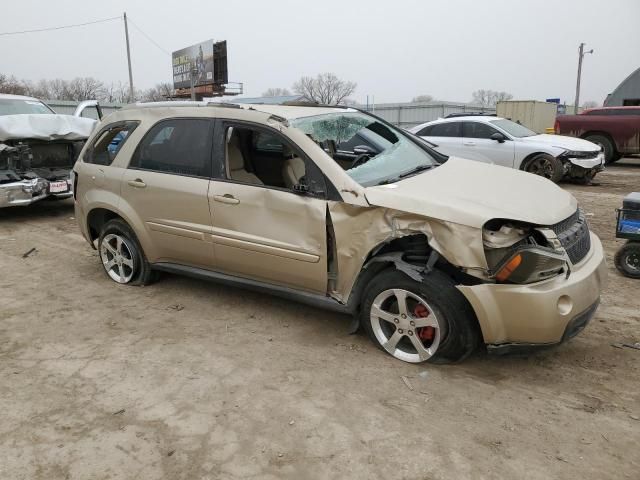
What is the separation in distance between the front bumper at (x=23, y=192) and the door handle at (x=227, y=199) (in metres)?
5.13

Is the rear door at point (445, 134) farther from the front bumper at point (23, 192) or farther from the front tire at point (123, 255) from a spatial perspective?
the front tire at point (123, 255)

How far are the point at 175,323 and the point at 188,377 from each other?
0.95 metres

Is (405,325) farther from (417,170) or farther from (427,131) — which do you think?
(427,131)

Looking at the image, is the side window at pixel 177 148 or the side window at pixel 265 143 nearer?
the side window at pixel 265 143

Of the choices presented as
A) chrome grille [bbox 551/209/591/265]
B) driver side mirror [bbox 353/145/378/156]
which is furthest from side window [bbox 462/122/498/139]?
chrome grille [bbox 551/209/591/265]

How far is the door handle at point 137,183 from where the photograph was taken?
4527 mm

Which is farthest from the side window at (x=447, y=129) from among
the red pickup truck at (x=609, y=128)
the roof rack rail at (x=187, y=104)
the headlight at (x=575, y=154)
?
the roof rack rail at (x=187, y=104)

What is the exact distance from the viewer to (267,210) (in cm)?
379

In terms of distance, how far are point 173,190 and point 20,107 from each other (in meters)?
6.50

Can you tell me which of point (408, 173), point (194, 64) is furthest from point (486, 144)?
point (194, 64)

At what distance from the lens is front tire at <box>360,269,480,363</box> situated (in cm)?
319

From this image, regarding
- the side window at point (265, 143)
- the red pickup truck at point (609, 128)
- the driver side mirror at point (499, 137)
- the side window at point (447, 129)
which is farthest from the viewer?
the red pickup truck at point (609, 128)

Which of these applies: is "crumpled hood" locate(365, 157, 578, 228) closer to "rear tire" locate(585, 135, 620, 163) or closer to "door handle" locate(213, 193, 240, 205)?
"door handle" locate(213, 193, 240, 205)

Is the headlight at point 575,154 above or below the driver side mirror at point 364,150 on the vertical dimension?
below
